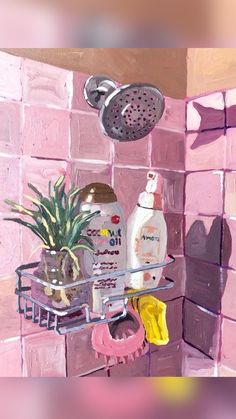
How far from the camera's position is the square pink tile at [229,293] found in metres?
0.96

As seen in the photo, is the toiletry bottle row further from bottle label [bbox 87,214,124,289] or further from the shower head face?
the shower head face

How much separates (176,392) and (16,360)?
36 centimetres

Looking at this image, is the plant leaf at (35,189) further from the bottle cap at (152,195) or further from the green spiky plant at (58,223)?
the bottle cap at (152,195)

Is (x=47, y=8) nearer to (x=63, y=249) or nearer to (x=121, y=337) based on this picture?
(x=63, y=249)

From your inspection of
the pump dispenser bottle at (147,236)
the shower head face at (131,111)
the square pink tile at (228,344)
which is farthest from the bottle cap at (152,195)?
the square pink tile at (228,344)

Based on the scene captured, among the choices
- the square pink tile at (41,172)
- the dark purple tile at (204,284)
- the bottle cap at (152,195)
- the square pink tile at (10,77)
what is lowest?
the dark purple tile at (204,284)

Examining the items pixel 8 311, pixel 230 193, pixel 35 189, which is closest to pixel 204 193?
pixel 230 193

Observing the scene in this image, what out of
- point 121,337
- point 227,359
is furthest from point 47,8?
point 227,359

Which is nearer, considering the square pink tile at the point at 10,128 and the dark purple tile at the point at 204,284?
the square pink tile at the point at 10,128

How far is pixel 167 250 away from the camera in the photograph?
997 millimetres

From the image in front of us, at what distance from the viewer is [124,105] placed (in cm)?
86

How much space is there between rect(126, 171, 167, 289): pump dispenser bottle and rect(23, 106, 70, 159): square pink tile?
0.19 m

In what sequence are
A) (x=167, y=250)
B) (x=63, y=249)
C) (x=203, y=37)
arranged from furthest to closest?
(x=167, y=250) < (x=203, y=37) < (x=63, y=249)

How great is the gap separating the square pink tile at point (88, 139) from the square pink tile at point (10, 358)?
1.29ft
